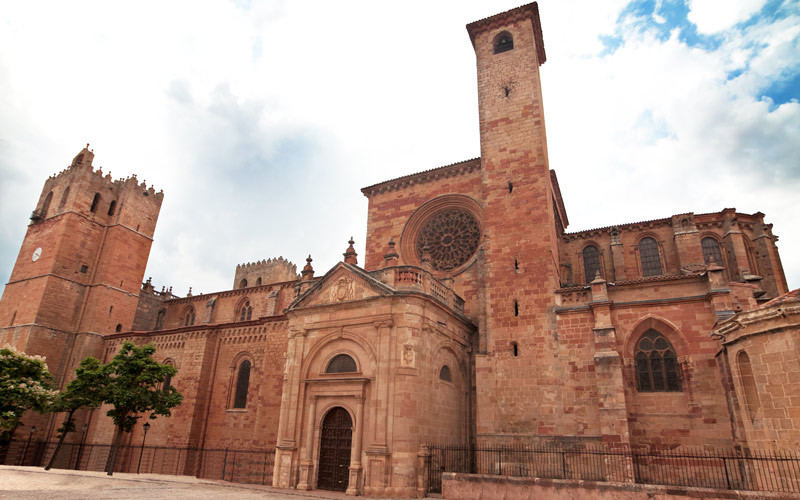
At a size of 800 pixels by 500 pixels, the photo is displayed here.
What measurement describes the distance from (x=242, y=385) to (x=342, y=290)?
935 cm

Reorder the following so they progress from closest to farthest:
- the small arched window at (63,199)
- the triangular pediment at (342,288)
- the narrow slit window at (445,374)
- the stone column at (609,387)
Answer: the stone column at (609,387) → the triangular pediment at (342,288) → the narrow slit window at (445,374) → the small arched window at (63,199)

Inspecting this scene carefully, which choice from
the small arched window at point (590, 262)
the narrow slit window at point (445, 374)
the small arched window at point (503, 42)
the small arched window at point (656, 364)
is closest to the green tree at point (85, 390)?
the narrow slit window at point (445, 374)

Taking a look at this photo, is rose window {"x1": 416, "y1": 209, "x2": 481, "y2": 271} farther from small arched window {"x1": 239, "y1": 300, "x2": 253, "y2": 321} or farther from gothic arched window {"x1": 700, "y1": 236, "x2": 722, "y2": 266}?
small arched window {"x1": 239, "y1": 300, "x2": 253, "y2": 321}

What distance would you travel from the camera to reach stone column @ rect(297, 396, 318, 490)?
16097mm

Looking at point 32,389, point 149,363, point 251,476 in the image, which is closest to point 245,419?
point 251,476

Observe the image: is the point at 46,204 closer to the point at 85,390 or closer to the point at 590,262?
the point at 85,390

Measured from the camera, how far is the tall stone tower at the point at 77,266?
1188 inches

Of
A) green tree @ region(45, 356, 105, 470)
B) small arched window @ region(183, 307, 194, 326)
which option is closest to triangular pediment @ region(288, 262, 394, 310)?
green tree @ region(45, 356, 105, 470)

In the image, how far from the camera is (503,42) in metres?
25.0

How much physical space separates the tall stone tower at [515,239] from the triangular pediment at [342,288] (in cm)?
561

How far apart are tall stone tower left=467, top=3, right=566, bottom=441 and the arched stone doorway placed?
5.25 meters

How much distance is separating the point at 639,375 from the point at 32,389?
86.9 feet

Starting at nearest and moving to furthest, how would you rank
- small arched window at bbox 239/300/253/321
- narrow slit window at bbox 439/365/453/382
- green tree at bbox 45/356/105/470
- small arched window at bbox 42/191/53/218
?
narrow slit window at bbox 439/365/453/382, green tree at bbox 45/356/105/470, small arched window at bbox 42/191/53/218, small arched window at bbox 239/300/253/321

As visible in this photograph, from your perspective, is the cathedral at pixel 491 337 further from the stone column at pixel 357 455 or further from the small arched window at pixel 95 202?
the small arched window at pixel 95 202
